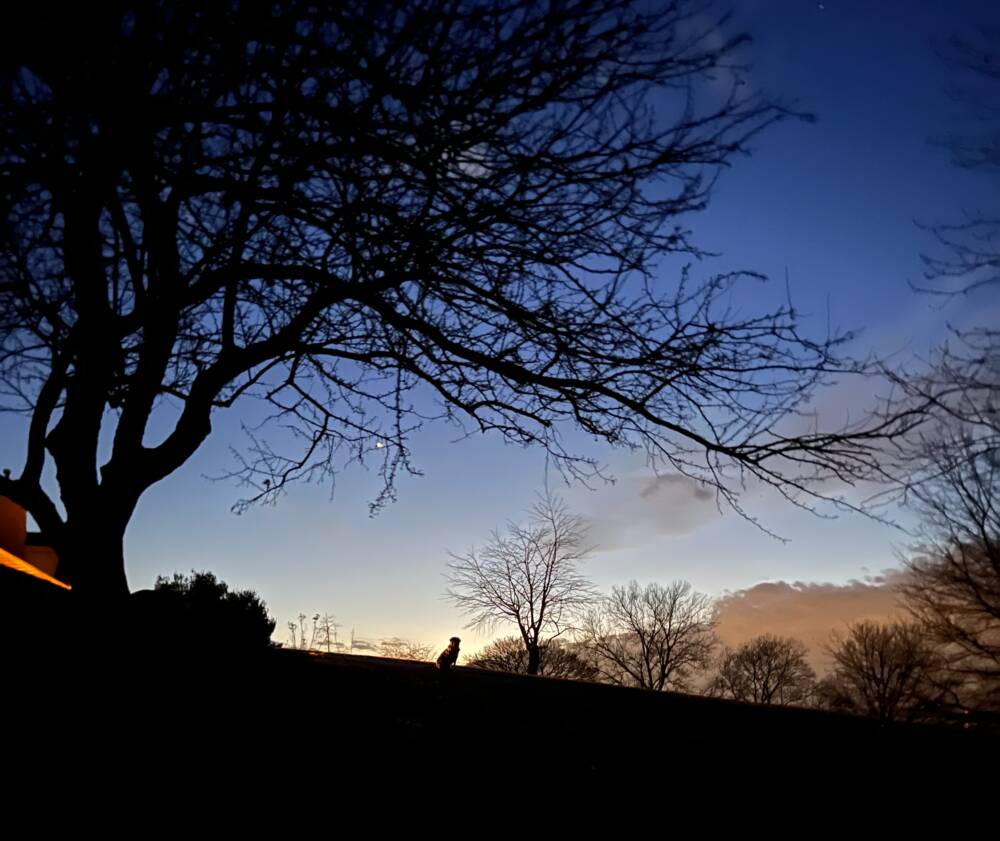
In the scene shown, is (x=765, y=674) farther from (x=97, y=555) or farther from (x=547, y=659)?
(x=97, y=555)

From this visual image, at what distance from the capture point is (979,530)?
14367 millimetres

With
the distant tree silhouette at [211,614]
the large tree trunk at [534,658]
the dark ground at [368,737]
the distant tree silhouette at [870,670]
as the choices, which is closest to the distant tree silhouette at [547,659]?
the large tree trunk at [534,658]

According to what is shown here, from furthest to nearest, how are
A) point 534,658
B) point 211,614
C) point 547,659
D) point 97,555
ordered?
1. point 547,659
2. point 534,658
3. point 211,614
4. point 97,555

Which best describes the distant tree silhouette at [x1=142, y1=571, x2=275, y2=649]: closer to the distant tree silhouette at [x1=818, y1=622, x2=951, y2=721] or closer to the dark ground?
the dark ground

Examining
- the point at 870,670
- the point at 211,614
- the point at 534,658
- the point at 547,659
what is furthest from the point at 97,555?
the point at 870,670

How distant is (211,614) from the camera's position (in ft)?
27.1

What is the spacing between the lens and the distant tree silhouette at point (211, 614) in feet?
17.0

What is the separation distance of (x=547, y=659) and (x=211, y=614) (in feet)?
114

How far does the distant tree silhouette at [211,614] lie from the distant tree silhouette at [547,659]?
79.5 feet

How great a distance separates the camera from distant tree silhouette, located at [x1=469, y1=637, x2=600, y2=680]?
1469 inches

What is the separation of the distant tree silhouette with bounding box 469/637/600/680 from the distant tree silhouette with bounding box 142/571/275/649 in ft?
79.5

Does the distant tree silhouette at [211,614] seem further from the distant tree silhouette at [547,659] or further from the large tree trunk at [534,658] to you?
the distant tree silhouette at [547,659]

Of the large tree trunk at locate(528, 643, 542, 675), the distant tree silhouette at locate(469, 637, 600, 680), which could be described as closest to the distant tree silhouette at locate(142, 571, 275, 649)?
the large tree trunk at locate(528, 643, 542, 675)

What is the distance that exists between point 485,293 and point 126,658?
9.94ft
